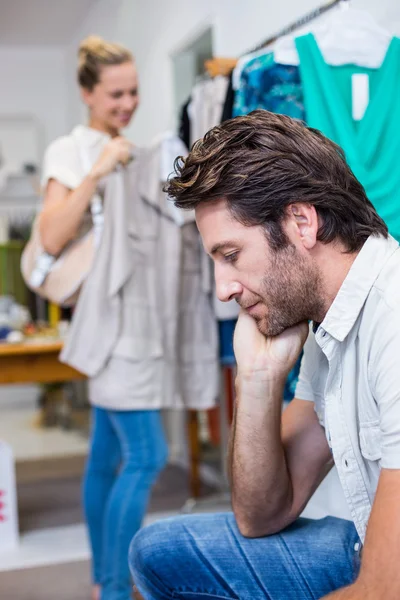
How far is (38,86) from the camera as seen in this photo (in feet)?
22.9

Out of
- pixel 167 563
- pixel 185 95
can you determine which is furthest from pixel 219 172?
pixel 185 95

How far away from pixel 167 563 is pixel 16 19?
214 inches

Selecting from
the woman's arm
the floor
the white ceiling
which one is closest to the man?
the floor

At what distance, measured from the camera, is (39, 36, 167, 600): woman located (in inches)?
88.3

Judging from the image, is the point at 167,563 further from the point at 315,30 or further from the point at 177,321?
the point at 315,30

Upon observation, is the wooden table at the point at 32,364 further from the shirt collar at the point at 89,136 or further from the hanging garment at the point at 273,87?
the hanging garment at the point at 273,87

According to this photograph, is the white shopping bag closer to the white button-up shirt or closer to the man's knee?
the man's knee

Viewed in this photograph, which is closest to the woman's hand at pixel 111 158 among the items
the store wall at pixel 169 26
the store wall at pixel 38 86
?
the store wall at pixel 169 26

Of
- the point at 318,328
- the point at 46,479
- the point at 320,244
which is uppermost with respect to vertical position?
the point at 320,244

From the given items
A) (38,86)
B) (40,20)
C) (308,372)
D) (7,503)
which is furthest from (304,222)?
(38,86)

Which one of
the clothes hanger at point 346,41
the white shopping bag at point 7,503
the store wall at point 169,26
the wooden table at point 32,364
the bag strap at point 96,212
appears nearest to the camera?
the clothes hanger at point 346,41

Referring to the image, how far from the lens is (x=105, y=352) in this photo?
2.32 metres

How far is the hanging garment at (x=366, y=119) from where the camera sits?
1994 millimetres

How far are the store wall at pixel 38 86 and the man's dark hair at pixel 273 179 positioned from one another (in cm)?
593
